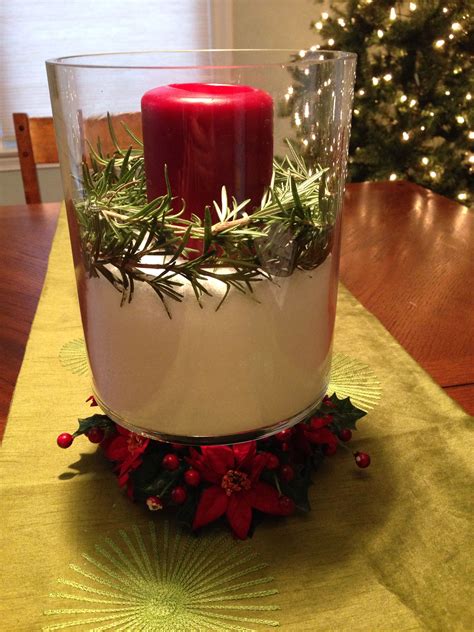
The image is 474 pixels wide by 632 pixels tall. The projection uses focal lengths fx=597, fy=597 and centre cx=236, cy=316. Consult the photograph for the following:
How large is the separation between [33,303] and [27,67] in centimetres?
160

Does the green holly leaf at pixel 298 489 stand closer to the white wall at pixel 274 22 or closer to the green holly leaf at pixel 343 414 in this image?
the green holly leaf at pixel 343 414

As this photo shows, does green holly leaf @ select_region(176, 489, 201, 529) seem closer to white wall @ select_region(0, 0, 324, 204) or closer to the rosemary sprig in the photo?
the rosemary sprig

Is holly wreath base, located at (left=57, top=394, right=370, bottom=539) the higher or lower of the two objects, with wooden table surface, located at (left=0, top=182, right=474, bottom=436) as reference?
higher

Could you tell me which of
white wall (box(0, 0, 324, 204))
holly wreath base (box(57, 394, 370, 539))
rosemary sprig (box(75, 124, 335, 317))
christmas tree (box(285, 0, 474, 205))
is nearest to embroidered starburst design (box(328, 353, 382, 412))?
holly wreath base (box(57, 394, 370, 539))

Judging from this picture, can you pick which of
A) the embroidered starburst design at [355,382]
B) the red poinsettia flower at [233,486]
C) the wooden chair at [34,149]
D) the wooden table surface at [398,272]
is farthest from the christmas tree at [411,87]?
the red poinsettia flower at [233,486]

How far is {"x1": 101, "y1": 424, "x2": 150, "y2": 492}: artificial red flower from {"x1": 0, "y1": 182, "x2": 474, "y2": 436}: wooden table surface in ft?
0.41

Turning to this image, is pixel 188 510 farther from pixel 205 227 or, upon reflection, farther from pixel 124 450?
pixel 205 227

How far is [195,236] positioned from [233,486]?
19 centimetres

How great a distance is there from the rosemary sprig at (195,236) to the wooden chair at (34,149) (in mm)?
1097

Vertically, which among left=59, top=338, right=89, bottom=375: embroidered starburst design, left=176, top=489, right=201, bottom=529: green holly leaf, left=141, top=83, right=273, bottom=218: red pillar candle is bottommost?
left=59, top=338, right=89, bottom=375: embroidered starburst design

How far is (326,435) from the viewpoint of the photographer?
0.46 meters

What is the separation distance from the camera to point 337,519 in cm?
42

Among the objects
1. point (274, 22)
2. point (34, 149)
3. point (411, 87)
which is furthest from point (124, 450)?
point (274, 22)

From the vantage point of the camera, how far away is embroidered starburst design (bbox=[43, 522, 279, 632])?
1.14 feet
